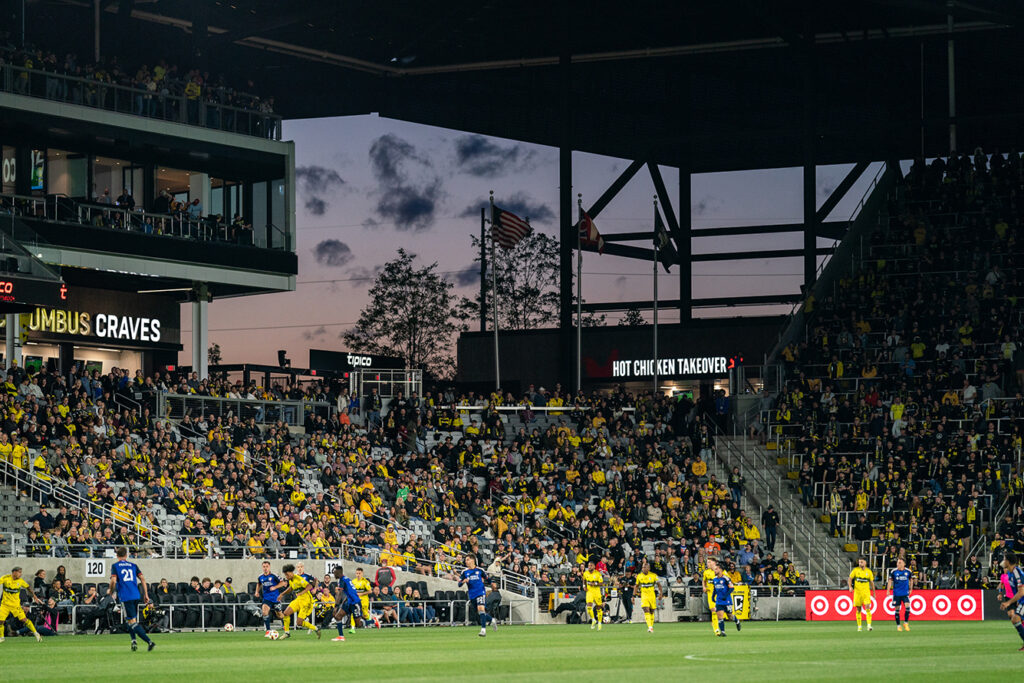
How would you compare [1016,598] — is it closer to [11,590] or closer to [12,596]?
[11,590]

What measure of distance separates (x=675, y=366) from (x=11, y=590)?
133 ft

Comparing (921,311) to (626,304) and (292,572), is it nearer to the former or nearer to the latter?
(626,304)

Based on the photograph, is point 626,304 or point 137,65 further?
point 626,304

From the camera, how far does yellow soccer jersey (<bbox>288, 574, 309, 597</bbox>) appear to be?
32.4 meters

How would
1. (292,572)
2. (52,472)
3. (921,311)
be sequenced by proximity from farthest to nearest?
(921,311), (52,472), (292,572)

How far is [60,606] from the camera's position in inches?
1396

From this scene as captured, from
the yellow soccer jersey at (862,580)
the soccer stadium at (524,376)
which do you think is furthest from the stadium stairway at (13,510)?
the yellow soccer jersey at (862,580)

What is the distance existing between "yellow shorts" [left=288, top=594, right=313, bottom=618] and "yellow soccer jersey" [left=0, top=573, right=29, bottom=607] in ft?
17.4

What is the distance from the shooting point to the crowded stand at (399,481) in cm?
4159

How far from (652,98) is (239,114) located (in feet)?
62.7

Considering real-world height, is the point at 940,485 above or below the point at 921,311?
below

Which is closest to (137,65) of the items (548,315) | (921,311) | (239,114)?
(239,114)

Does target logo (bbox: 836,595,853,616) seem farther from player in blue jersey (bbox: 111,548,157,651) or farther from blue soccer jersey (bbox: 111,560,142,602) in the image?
blue soccer jersey (bbox: 111,560,142,602)

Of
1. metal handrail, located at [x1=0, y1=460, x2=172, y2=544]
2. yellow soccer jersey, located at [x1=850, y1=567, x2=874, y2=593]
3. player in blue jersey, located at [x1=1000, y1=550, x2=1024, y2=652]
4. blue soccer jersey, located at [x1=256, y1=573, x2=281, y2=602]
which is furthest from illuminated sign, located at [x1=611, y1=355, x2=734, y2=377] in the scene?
player in blue jersey, located at [x1=1000, y1=550, x2=1024, y2=652]
